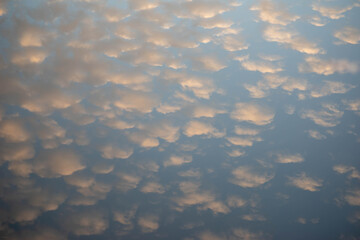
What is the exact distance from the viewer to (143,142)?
21.3 feet

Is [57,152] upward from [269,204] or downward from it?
upward

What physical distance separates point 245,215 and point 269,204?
39.3 inches

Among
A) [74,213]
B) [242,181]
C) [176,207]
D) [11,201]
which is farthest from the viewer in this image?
[242,181]

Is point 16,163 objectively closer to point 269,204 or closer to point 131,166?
point 131,166

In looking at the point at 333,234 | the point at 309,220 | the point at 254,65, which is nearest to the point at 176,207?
the point at 309,220

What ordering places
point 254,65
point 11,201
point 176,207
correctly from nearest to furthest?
point 11,201 < point 176,207 < point 254,65

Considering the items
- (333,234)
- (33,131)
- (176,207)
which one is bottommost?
(333,234)

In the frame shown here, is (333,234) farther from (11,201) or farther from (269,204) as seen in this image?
(11,201)

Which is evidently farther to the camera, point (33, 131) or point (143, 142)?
point (143, 142)

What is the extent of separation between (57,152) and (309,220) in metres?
7.51

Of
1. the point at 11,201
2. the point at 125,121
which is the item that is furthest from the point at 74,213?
the point at 125,121

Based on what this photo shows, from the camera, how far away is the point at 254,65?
8.74 m

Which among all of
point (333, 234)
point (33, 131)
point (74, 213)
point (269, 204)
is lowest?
point (333, 234)

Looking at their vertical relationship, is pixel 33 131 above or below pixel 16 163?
above
